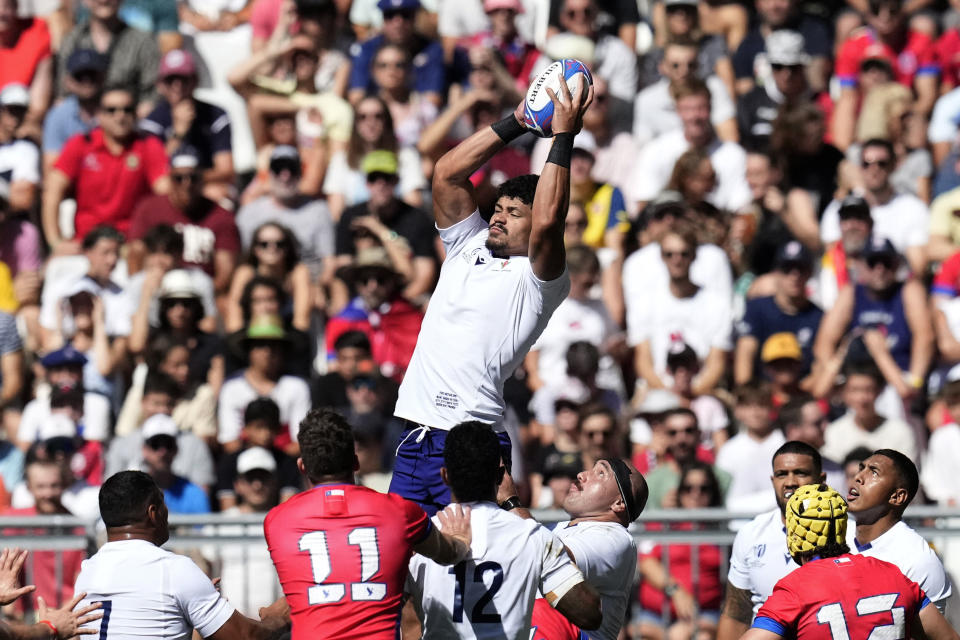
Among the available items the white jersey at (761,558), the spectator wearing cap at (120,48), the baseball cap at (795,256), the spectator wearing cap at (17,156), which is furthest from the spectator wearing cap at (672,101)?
the white jersey at (761,558)

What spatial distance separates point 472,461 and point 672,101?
8087 mm

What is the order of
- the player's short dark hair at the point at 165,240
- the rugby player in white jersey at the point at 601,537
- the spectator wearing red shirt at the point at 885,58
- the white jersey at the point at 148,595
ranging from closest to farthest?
1. the white jersey at the point at 148,595
2. the rugby player in white jersey at the point at 601,537
3. the player's short dark hair at the point at 165,240
4. the spectator wearing red shirt at the point at 885,58

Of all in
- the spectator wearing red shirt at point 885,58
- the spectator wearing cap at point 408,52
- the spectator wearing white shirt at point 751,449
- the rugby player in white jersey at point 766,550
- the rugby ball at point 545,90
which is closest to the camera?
the rugby ball at point 545,90

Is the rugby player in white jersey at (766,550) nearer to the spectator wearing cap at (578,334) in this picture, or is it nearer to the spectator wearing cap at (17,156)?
the spectator wearing cap at (578,334)

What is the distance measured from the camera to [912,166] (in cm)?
1414

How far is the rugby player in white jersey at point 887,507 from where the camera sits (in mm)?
8195

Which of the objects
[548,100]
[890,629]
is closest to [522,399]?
[548,100]

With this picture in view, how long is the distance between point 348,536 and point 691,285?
6.52 metres

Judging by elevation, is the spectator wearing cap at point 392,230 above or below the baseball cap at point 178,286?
above


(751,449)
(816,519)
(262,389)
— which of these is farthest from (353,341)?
(816,519)

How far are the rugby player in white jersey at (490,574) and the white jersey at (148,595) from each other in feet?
3.29

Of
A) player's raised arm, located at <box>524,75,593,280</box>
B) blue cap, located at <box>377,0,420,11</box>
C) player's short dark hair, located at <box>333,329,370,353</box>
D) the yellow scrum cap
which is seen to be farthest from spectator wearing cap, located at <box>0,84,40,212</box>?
the yellow scrum cap

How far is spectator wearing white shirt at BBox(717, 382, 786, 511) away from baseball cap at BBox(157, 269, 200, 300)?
4.30m

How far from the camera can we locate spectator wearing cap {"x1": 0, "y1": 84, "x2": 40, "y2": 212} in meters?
14.7
